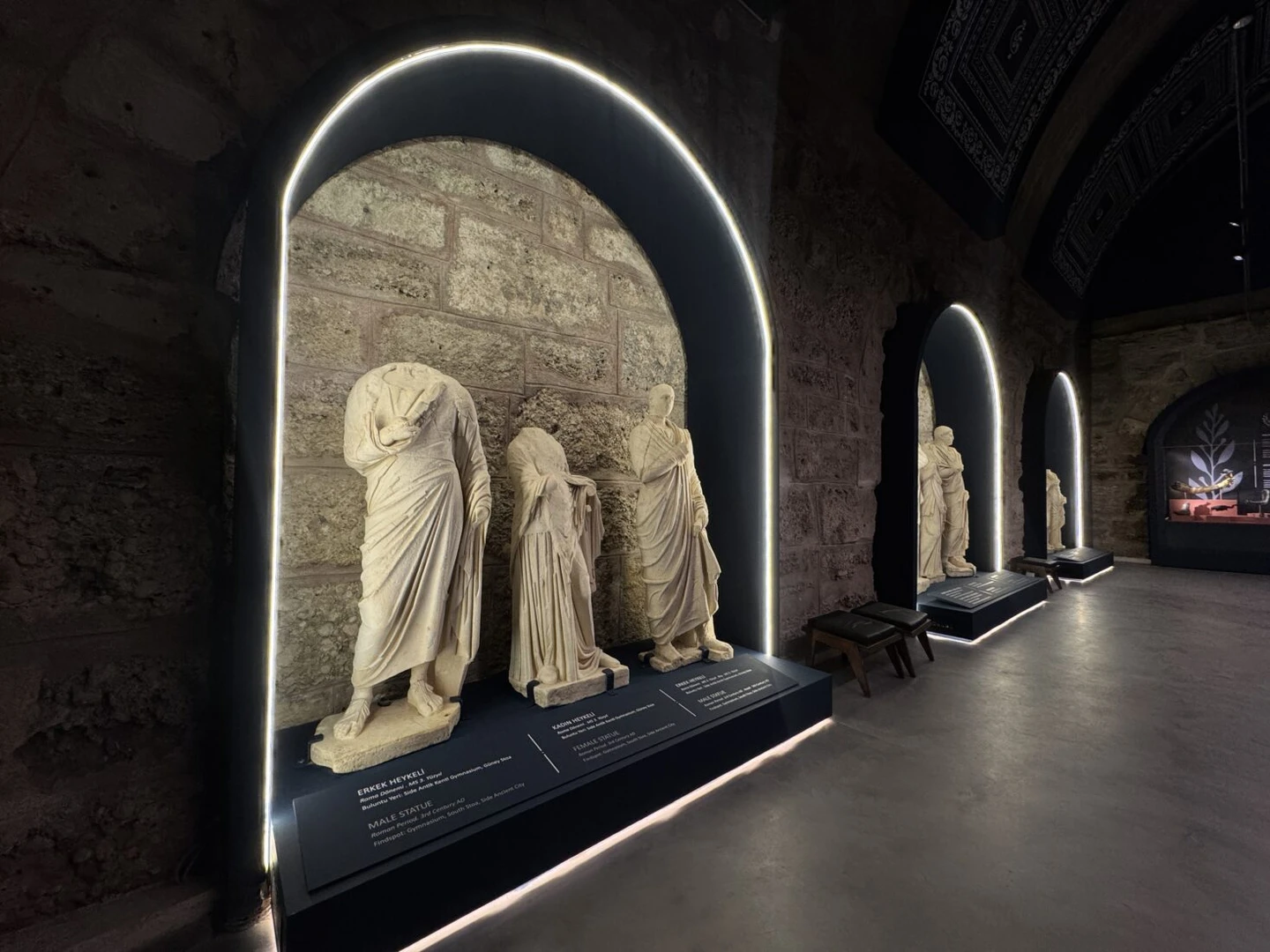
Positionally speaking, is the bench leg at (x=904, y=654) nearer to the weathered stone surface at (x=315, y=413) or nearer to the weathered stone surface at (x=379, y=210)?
the weathered stone surface at (x=315, y=413)

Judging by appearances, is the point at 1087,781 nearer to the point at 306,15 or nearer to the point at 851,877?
the point at 851,877

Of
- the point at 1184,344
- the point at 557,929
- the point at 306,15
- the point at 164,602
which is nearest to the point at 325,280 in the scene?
the point at 306,15

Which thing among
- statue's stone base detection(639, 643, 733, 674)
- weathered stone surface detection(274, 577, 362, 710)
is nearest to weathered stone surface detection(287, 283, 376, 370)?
weathered stone surface detection(274, 577, 362, 710)

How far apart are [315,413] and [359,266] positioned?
0.71 m

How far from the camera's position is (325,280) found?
221 cm

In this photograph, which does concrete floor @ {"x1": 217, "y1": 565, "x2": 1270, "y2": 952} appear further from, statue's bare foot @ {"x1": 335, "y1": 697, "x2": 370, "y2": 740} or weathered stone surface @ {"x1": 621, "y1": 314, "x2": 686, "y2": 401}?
weathered stone surface @ {"x1": 621, "y1": 314, "x2": 686, "y2": 401}

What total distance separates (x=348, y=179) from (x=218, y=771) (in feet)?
7.76

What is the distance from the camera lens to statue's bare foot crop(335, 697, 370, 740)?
182cm

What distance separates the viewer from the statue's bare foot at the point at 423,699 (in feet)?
6.56

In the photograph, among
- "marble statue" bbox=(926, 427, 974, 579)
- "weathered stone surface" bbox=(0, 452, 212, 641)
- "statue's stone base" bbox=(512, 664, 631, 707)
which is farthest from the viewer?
"marble statue" bbox=(926, 427, 974, 579)

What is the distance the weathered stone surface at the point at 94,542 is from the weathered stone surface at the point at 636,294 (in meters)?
2.40

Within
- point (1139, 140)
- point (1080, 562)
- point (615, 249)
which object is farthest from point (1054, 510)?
point (615, 249)

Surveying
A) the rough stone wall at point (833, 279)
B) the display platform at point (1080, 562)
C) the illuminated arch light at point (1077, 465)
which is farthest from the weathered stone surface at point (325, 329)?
the illuminated arch light at point (1077, 465)

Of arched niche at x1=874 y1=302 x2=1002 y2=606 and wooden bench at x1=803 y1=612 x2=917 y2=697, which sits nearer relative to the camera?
wooden bench at x1=803 y1=612 x2=917 y2=697
